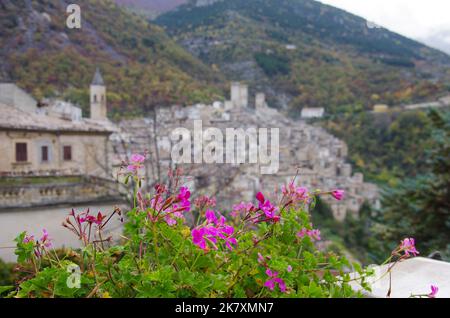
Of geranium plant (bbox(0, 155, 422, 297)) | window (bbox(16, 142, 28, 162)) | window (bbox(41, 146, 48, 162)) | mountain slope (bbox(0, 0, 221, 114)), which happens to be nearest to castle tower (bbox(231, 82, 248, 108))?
mountain slope (bbox(0, 0, 221, 114))

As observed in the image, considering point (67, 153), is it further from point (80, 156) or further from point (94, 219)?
point (94, 219)

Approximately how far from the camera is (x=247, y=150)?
35.6 ft

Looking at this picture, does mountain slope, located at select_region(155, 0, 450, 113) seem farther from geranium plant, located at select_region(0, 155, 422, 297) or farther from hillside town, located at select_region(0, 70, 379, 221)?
geranium plant, located at select_region(0, 155, 422, 297)

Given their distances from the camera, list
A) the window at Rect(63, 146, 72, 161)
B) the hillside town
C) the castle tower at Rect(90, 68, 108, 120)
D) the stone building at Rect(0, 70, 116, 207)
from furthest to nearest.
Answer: the castle tower at Rect(90, 68, 108, 120), the window at Rect(63, 146, 72, 161), the stone building at Rect(0, 70, 116, 207), the hillside town

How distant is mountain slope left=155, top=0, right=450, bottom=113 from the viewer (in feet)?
69.5

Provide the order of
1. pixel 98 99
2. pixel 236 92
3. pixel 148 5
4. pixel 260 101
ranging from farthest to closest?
pixel 260 101
pixel 236 92
pixel 148 5
pixel 98 99

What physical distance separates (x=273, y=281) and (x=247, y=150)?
10.4m

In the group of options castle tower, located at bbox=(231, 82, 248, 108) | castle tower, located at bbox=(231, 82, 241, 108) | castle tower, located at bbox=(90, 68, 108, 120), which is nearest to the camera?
castle tower, located at bbox=(90, 68, 108, 120)

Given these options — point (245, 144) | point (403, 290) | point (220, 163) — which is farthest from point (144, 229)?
point (245, 144)

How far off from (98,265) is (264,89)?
2234cm

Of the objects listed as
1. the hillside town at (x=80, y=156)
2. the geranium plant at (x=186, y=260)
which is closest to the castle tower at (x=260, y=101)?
the hillside town at (x=80, y=156)

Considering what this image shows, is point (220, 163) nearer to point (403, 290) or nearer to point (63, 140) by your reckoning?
point (63, 140)

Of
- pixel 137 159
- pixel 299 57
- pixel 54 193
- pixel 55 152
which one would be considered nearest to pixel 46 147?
pixel 55 152

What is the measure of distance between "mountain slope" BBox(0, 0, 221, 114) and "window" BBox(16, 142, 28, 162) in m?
5.86
